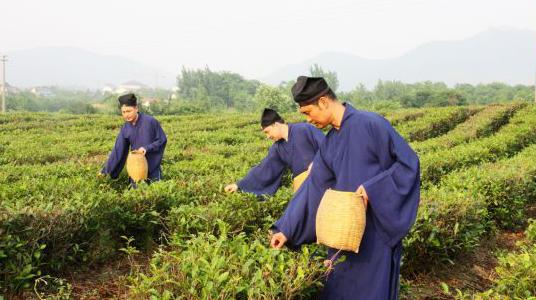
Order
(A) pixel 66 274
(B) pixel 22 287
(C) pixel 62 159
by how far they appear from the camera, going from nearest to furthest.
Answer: (B) pixel 22 287, (A) pixel 66 274, (C) pixel 62 159

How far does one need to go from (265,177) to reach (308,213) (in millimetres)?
1868

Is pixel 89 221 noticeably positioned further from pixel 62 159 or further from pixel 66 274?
pixel 62 159

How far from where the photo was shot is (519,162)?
791cm

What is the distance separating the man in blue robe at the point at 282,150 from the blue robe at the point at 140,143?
216 centimetres

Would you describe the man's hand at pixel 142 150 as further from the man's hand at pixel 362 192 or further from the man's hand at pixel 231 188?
the man's hand at pixel 362 192

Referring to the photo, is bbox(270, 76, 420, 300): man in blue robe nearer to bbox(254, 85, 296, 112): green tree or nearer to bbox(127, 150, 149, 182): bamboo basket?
bbox(127, 150, 149, 182): bamboo basket

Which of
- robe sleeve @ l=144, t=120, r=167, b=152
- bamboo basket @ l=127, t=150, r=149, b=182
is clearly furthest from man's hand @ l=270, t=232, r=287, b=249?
robe sleeve @ l=144, t=120, r=167, b=152

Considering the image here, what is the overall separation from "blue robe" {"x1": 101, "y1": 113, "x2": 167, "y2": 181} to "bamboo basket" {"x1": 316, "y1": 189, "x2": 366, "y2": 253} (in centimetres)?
428

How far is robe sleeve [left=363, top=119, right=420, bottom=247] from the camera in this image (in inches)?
118

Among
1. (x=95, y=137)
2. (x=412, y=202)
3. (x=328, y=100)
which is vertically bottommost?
(x=95, y=137)

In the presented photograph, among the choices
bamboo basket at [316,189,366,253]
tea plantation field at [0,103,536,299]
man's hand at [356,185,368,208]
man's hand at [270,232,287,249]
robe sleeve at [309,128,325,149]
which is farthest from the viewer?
robe sleeve at [309,128,325,149]

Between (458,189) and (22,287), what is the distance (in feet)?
15.8

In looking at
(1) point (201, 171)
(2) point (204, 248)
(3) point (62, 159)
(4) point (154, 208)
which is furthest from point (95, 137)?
(2) point (204, 248)

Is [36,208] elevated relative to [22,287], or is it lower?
elevated
